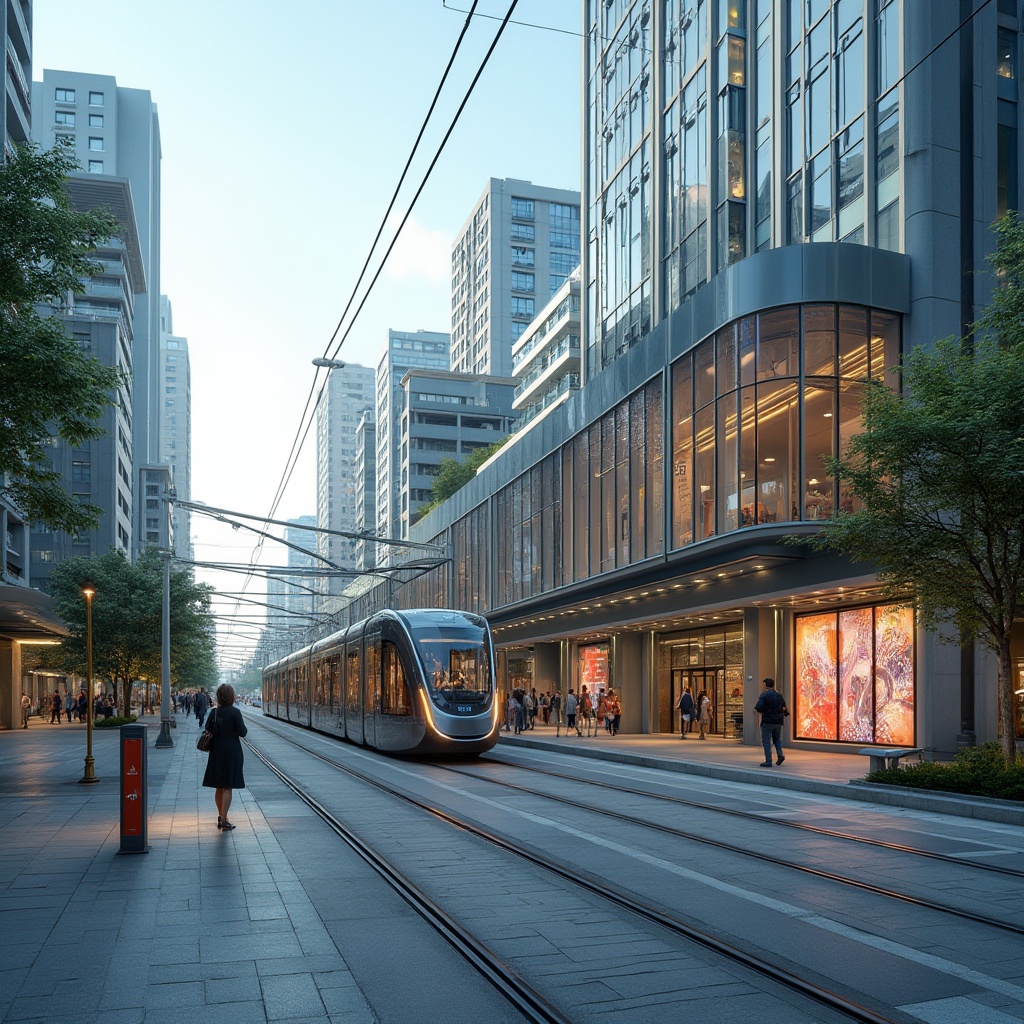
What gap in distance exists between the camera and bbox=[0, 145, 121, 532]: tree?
14578mm

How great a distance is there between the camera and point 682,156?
35156 mm

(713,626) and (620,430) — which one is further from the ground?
(620,430)

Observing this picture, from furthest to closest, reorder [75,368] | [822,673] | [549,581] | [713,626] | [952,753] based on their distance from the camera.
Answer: [549,581], [713,626], [822,673], [952,753], [75,368]

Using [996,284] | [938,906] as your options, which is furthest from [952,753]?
[938,906]

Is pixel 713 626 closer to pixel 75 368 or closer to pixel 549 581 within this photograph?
pixel 549 581

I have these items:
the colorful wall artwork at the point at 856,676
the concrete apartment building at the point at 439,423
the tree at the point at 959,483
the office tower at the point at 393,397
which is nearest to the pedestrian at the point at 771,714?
the colorful wall artwork at the point at 856,676

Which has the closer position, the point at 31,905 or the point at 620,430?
the point at 31,905

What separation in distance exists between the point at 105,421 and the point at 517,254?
6065cm

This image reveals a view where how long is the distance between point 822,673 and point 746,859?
695 inches

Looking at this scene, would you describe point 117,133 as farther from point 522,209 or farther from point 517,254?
point 517,254

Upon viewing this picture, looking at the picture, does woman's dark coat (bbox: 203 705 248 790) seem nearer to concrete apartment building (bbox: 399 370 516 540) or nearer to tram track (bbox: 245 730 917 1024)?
tram track (bbox: 245 730 917 1024)

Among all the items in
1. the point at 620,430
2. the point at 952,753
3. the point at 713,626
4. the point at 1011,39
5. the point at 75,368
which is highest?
the point at 1011,39

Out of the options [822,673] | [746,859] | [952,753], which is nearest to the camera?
[746,859]

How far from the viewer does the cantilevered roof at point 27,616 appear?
115 ft
